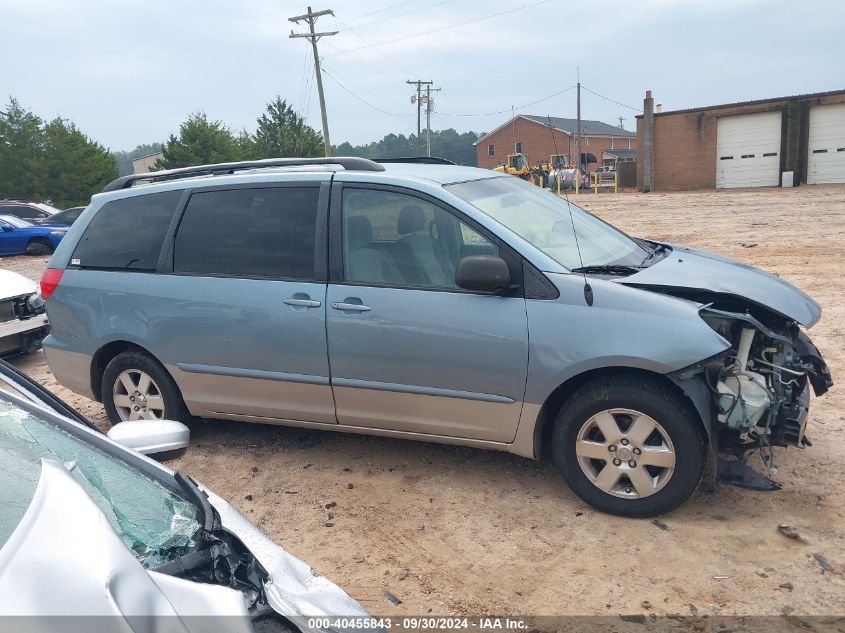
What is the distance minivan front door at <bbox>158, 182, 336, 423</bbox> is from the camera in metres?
4.37

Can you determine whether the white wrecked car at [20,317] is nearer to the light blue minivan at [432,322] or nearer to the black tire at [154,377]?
the light blue minivan at [432,322]

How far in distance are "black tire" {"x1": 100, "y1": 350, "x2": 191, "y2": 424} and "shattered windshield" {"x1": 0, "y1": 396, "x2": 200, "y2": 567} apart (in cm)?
266

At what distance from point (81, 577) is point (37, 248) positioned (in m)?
21.2

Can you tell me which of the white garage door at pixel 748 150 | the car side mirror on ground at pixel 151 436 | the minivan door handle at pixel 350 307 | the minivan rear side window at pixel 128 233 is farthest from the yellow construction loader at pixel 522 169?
the car side mirror on ground at pixel 151 436

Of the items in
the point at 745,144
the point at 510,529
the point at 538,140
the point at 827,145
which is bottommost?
the point at 510,529

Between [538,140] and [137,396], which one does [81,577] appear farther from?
[538,140]

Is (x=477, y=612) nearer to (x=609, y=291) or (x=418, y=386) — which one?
(x=418, y=386)

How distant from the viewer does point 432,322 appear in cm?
399

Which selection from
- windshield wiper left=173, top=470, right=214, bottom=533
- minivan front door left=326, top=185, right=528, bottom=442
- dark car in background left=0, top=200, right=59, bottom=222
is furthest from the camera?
dark car in background left=0, top=200, right=59, bottom=222

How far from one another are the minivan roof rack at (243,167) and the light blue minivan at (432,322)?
0.02 m

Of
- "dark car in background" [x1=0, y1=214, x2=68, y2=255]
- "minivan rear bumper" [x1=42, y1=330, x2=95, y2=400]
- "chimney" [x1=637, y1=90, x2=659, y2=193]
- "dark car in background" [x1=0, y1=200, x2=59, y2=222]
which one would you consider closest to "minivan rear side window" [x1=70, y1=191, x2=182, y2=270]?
"minivan rear bumper" [x1=42, y1=330, x2=95, y2=400]

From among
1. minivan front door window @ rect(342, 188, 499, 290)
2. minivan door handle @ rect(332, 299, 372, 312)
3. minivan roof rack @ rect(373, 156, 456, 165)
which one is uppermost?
minivan roof rack @ rect(373, 156, 456, 165)

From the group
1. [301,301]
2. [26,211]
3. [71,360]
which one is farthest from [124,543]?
[26,211]

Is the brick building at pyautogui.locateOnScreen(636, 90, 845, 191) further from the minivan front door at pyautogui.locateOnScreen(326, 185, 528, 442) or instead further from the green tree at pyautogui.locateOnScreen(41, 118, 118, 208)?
the minivan front door at pyautogui.locateOnScreen(326, 185, 528, 442)
